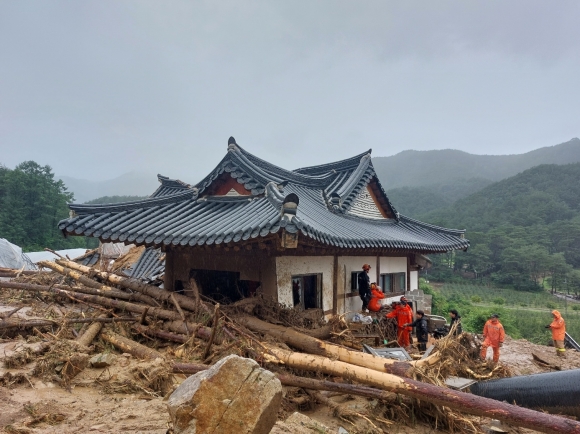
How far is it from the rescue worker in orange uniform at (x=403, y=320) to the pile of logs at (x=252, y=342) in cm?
354

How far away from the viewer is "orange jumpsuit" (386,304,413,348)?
10.2m

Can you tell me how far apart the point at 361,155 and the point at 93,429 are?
13.1 metres

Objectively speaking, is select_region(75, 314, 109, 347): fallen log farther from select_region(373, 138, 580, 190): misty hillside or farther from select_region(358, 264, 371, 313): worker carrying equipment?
select_region(373, 138, 580, 190): misty hillside

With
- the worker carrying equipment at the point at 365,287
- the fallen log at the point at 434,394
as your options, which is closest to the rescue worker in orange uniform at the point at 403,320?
the worker carrying equipment at the point at 365,287

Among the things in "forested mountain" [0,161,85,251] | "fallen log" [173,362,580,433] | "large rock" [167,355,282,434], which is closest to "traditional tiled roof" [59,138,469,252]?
"fallen log" [173,362,580,433]

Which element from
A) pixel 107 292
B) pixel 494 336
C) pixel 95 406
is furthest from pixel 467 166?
pixel 95 406

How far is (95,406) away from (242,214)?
420 cm

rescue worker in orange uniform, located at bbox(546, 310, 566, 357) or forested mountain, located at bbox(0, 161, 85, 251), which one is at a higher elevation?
A: forested mountain, located at bbox(0, 161, 85, 251)

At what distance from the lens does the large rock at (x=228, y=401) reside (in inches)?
137

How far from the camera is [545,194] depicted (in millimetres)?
80750

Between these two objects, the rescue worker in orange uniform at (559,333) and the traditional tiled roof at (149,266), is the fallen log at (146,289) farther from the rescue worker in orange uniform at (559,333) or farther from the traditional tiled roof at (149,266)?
the rescue worker in orange uniform at (559,333)

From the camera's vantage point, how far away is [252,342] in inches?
269

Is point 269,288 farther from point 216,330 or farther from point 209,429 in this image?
point 209,429

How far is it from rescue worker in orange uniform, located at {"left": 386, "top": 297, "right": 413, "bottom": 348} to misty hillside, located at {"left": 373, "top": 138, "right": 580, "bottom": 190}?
15138 cm
